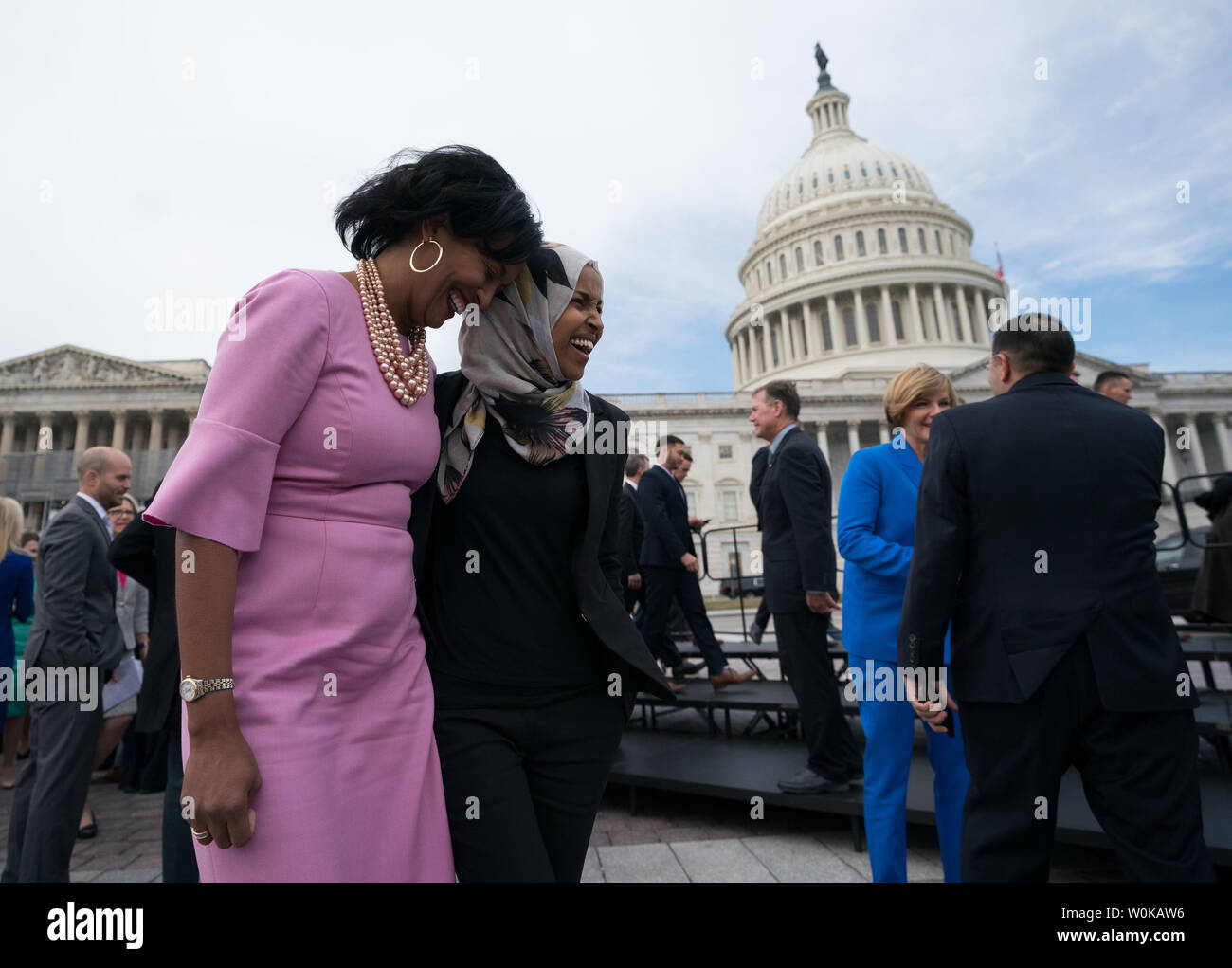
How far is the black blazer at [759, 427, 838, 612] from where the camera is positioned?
4.33m

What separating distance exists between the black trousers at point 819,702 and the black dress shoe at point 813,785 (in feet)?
0.13

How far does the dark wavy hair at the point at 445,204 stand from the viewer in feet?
5.59

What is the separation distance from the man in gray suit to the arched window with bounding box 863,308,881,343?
67811 mm

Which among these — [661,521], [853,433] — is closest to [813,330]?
[853,433]

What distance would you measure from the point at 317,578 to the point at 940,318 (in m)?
71.4

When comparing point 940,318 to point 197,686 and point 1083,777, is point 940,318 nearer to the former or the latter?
point 1083,777

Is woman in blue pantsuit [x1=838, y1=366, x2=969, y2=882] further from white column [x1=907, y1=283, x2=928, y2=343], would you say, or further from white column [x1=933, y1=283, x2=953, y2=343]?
white column [x1=933, y1=283, x2=953, y2=343]

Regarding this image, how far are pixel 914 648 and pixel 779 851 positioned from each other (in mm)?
2275

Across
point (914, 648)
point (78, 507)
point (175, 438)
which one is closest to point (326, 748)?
point (914, 648)

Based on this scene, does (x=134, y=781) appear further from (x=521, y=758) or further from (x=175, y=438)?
(x=175, y=438)

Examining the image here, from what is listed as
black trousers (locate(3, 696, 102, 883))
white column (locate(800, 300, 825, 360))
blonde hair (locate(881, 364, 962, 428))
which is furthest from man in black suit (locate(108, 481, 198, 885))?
white column (locate(800, 300, 825, 360))

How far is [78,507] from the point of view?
15.0 feet

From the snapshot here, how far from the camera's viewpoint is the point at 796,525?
4.43m

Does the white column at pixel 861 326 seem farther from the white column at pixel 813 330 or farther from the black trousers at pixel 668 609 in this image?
the black trousers at pixel 668 609
